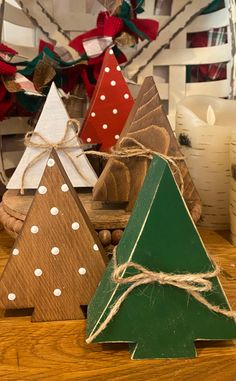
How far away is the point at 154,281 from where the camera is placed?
17.3 inches

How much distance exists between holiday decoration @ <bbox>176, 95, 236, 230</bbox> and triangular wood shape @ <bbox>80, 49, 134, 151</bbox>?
0.12 m

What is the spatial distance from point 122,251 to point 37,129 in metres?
0.28

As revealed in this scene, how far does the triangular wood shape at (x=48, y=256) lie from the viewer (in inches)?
19.8

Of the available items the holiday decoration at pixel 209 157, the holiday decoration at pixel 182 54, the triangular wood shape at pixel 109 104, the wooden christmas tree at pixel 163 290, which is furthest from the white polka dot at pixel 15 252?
the holiday decoration at pixel 182 54

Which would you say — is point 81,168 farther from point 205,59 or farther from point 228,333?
point 205,59

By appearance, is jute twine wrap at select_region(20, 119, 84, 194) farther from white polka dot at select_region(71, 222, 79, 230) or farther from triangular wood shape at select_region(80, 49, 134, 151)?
white polka dot at select_region(71, 222, 79, 230)

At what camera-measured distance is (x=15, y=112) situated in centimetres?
Answer: 89

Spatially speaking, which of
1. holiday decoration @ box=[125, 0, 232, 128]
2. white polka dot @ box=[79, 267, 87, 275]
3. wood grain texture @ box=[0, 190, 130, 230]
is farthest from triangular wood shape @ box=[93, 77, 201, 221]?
holiday decoration @ box=[125, 0, 232, 128]

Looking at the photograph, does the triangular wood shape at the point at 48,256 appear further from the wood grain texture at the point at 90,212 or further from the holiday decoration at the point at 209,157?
the holiday decoration at the point at 209,157

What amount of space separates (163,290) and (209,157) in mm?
386

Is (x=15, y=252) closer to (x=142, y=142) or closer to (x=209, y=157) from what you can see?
(x=142, y=142)

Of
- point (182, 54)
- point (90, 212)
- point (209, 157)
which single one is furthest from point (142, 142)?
point (182, 54)

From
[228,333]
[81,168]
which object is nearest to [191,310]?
[228,333]

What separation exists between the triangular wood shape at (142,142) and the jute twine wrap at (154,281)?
19cm
